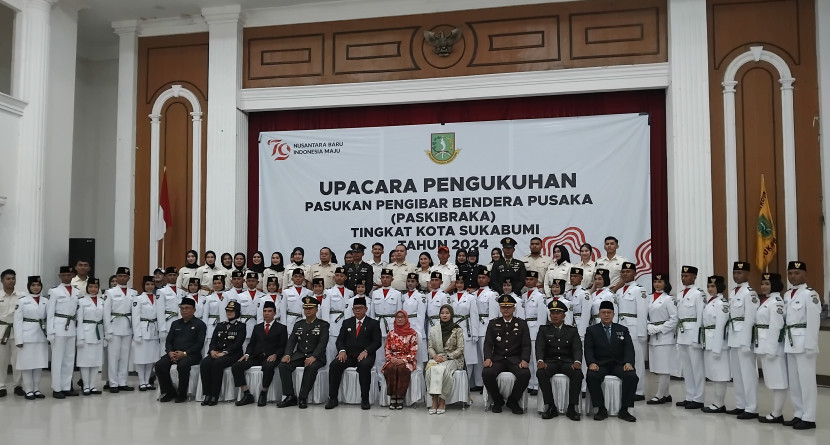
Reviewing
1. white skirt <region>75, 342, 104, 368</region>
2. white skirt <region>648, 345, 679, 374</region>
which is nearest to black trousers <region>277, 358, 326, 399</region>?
white skirt <region>75, 342, 104, 368</region>

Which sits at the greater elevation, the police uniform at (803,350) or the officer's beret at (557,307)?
the officer's beret at (557,307)

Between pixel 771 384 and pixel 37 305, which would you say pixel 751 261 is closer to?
pixel 771 384

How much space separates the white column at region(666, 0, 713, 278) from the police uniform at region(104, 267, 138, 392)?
7.39 meters

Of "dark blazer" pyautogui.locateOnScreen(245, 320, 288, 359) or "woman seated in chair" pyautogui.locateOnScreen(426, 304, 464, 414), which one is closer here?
"woman seated in chair" pyautogui.locateOnScreen(426, 304, 464, 414)

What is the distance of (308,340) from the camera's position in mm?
8008

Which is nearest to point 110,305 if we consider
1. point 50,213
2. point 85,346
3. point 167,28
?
point 85,346

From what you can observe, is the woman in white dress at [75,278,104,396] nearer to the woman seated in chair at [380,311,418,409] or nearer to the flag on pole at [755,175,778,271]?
the woman seated in chair at [380,311,418,409]

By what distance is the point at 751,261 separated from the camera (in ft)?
33.1

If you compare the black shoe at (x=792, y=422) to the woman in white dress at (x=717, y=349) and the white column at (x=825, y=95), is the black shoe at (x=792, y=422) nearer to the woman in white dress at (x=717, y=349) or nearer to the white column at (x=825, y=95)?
the woman in white dress at (x=717, y=349)

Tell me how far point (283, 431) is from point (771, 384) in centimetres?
455

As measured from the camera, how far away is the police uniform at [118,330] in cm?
890

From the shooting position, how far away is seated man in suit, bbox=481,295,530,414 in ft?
23.8

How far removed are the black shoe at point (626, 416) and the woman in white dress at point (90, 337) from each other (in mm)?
6018

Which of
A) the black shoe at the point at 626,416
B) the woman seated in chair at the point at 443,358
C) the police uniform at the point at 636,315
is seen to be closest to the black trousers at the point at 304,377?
the woman seated in chair at the point at 443,358
